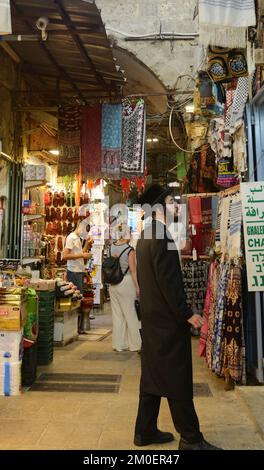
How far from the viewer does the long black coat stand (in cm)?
335

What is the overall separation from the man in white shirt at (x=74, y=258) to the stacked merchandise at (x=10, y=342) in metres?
3.86

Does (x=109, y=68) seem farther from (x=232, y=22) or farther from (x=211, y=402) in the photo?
(x=211, y=402)

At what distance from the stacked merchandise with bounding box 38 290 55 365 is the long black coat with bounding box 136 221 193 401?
3051 millimetres

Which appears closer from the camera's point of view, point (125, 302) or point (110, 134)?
point (125, 302)

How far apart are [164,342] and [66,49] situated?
6190mm

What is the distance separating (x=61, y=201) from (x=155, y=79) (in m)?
4.73

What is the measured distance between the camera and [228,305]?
17.3 ft

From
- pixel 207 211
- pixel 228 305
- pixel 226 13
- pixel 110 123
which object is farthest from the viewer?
pixel 207 211

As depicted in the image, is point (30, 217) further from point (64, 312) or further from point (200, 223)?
point (200, 223)

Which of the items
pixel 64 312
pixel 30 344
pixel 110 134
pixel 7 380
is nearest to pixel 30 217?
pixel 110 134

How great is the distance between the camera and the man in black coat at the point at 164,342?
334cm

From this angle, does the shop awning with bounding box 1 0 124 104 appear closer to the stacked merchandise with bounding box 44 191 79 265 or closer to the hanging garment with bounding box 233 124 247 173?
the hanging garment with bounding box 233 124 247 173

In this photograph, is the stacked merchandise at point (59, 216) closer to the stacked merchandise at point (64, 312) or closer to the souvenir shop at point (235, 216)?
the stacked merchandise at point (64, 312)

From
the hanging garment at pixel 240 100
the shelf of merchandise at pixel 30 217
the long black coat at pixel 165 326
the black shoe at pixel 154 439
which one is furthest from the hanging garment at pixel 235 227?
the shelf of merchandise at pixel 30 217
